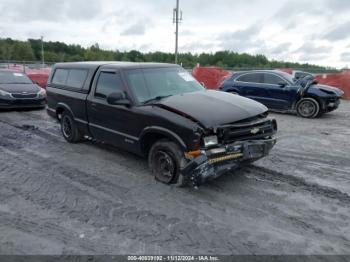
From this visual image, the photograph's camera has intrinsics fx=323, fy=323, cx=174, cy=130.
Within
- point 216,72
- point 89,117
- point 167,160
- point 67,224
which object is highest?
point 216,72

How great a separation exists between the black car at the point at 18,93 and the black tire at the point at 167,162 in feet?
26.9

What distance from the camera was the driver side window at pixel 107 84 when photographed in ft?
18.6

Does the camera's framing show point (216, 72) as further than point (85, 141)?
Yes

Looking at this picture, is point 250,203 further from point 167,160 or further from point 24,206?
point 24,206

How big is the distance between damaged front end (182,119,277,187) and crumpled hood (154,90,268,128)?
137mm

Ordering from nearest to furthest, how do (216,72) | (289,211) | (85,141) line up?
(289,211)
(85,141)
(216,72)

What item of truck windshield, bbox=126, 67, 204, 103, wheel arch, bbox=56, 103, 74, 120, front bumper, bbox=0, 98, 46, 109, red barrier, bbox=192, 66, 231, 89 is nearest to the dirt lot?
wheel arch, bbox=56, 103, 74, 120

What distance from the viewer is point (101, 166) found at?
5.87 m

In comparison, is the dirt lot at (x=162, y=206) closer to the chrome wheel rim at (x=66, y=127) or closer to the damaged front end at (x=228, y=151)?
the damaged front end at (x=228, y=151)

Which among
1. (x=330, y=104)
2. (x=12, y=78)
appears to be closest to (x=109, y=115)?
(x=330, y=104)

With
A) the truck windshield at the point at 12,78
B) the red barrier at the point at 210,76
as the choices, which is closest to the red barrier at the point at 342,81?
the red barrier at the point at 210,76

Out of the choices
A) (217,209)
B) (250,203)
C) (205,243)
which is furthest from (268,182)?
(205,243)

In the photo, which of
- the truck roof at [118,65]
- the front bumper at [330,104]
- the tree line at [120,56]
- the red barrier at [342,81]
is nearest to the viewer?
the truck roof at [118,65]

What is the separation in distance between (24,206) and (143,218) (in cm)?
166
